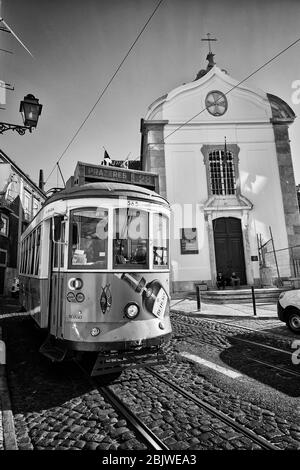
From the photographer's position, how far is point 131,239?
5.07 meters

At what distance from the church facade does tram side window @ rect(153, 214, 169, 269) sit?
11130 mm

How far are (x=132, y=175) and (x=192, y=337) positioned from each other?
441cm

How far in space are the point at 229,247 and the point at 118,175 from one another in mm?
11161

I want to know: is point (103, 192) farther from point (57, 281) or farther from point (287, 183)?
point (287, 183)

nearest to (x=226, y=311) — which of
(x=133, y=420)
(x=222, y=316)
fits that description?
(x=222, y=316)

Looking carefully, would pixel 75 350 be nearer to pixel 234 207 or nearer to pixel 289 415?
pixel 289 415

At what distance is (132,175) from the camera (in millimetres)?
8078

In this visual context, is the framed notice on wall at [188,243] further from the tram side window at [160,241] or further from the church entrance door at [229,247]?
the tram side window at [160,241]

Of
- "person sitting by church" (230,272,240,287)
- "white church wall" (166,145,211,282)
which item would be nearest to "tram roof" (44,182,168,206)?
"white church wall" (166,145,211,282)

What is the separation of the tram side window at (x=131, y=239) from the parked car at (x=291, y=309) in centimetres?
469

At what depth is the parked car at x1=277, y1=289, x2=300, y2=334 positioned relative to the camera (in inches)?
303
